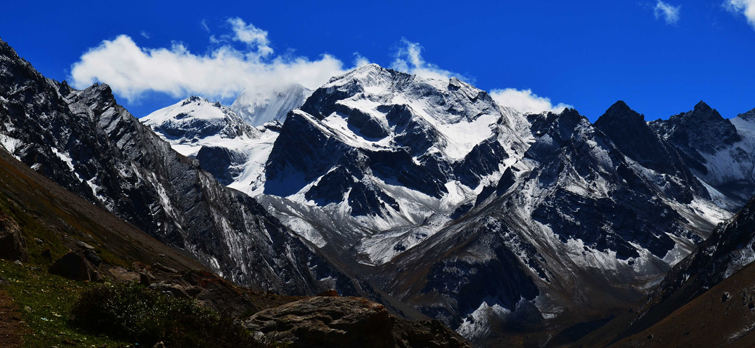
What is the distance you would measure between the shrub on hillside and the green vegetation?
640mm

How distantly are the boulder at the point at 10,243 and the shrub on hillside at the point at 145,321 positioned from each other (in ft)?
45.9

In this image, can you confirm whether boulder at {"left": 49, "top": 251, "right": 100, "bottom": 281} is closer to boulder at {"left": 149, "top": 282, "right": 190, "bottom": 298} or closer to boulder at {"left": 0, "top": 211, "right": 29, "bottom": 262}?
boulder at {"left": 0, "top": 211, "right": 29, "bottom": 262}

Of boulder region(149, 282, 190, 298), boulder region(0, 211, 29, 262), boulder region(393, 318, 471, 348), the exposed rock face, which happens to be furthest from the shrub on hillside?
boulder region(0, 211, 29, 262)

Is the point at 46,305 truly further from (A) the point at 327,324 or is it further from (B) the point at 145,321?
(A) the point at 327,324

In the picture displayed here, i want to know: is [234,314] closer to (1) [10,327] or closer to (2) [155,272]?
(2) [155,272]

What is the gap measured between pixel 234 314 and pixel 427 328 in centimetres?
1189

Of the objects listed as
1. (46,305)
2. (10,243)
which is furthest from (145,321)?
(10,243)

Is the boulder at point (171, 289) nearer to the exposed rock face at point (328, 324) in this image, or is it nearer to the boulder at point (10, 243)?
the exposed rock face at point (328, 324)

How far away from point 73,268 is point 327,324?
1500 cm

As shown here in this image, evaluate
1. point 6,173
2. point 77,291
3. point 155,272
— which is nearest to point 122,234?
point 6,173

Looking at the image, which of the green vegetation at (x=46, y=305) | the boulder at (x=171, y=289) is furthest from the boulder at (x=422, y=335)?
the green vegetation at (x=46, y=305)

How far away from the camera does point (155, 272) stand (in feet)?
155

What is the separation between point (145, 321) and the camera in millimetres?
29406

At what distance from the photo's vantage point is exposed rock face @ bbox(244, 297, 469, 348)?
35.9 m
